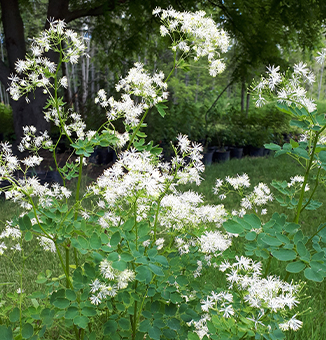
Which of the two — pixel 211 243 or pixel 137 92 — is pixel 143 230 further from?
pixel 137 92

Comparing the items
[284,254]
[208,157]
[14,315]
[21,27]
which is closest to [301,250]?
[284,254]

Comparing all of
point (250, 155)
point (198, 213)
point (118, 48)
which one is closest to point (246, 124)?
point (250, 155)

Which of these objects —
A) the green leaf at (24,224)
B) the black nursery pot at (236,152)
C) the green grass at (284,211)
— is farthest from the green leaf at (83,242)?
the black nursery pot at (236,152)

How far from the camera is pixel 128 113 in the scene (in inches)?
51.8

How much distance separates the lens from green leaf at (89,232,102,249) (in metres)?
0.99

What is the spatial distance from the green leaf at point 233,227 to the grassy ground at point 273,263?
278 millimetres

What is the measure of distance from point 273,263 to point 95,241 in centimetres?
192

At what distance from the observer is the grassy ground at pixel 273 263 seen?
5.85 feet

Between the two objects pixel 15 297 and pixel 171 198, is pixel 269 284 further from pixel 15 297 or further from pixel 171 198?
pixel 15 297

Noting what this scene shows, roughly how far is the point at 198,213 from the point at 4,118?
837 cm

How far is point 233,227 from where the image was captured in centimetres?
103

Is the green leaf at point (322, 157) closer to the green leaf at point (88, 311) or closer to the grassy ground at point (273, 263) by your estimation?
the grassy ground at point (273, 263)

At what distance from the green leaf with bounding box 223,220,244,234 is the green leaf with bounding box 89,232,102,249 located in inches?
16.8

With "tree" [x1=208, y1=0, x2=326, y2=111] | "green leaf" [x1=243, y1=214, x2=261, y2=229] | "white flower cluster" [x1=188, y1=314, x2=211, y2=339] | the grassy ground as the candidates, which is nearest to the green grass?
the grassy ground
